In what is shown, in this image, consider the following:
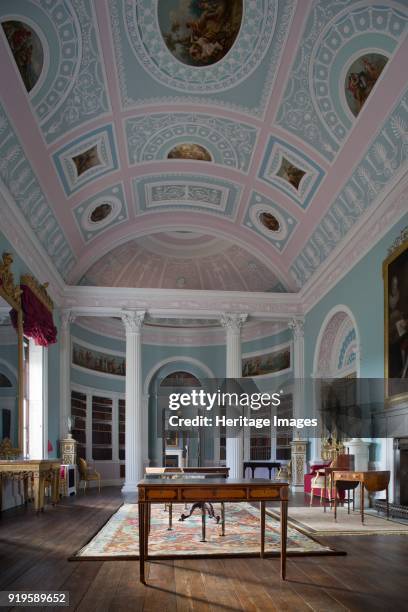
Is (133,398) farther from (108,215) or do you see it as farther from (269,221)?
(269,221)

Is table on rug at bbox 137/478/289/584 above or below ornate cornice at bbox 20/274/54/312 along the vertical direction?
below

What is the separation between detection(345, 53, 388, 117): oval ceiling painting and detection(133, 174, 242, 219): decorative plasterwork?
20.0 ft

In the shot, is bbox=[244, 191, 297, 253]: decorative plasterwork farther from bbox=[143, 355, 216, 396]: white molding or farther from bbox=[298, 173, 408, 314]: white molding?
bbox=[143, 355, 216, 396]: white molding

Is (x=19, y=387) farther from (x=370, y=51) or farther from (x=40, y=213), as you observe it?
(x=370, y=51)

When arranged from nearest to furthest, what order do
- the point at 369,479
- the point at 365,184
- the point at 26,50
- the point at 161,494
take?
the point at 161,494, the point at 26,50, the point at 369,479, the point at 365,184

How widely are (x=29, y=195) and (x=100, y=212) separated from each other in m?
4.40

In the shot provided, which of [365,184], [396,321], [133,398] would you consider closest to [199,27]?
[365,184]

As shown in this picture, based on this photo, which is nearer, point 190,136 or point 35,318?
point 35,318

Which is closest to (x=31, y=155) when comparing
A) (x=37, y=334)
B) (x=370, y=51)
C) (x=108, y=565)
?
(x=37, y=334)

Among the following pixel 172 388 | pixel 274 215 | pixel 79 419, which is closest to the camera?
pixel 274 215

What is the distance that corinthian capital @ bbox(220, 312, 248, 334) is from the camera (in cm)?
1986

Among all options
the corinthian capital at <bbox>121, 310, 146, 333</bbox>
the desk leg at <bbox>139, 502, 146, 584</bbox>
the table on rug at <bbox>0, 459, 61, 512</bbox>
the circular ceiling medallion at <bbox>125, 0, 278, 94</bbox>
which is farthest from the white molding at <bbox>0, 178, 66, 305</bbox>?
the desk leg at <bbox>139, 502, 146, 584</bbox>

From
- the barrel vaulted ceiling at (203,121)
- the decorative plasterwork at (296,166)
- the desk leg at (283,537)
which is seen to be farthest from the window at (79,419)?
the desk leg at (283,537)

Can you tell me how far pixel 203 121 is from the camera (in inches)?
579
